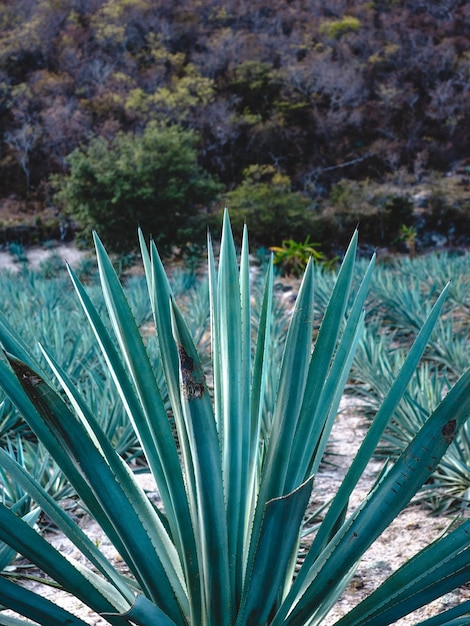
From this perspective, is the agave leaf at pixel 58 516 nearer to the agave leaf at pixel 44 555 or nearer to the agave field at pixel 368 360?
the agave leaf at pixel 44 555

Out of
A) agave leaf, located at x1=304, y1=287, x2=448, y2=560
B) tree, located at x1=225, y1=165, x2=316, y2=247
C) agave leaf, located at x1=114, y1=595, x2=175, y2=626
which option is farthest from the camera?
tree, located at x1=225, y1=165, x2=316, y2=247

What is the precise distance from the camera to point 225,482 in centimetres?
106

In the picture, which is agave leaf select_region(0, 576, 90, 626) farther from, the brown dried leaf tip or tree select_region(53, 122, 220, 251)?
tree select_region(53, 122, 220, 251)

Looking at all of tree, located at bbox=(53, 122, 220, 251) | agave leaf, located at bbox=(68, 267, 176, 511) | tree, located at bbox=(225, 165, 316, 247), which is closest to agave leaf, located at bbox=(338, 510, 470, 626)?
agave leaf, located at bbox=(68, 267, 176, 511)

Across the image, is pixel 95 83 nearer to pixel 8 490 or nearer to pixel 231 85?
pixel 231 85

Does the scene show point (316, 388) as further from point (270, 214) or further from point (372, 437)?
point (270, 214)

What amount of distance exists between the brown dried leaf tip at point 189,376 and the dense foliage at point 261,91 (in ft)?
66.5

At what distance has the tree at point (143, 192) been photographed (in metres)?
14.1

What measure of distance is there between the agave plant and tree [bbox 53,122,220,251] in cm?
1275

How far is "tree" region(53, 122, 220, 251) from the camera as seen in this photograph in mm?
14086

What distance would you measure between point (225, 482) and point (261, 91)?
89.7 feet

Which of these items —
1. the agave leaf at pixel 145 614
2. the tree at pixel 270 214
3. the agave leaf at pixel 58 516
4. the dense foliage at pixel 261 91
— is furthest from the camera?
the dense foliage at pixel 261 91

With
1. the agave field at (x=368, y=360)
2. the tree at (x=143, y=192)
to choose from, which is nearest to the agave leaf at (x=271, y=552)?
the agave field at (x=368, y=360)

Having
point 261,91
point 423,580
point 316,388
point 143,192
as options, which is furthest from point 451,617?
point 261,91
